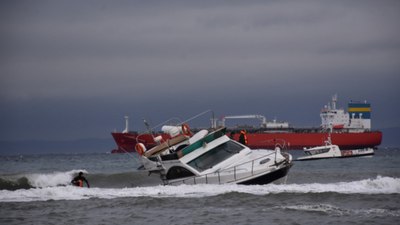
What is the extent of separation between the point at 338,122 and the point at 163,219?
252ft

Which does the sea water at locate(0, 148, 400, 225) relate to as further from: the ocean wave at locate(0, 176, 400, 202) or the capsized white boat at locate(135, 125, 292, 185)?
the capsized white boat at locate(135, 125, 292, 185)

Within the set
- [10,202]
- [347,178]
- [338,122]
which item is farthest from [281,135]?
[10,202]

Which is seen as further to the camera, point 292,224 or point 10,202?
point 10,202

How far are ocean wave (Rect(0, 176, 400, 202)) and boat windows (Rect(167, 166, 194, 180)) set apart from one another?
1.44 ft

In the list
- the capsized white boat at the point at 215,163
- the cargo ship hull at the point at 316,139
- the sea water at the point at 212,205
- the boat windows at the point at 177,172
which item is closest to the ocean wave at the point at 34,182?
the sea water at the point at 212,205

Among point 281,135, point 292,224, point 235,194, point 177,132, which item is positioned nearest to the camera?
point 292,224

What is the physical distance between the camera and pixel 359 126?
3617 inches

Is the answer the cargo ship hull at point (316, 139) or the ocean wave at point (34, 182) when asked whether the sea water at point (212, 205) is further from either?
the cargo ship hull at point (316, 139)

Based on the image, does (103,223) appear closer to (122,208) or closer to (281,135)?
(122,208)

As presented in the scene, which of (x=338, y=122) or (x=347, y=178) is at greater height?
(x=338, y=122)

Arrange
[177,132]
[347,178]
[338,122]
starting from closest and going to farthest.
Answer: [177,132] → [347,178] → [338,122]

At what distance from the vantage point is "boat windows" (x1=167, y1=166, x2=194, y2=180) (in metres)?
20.4

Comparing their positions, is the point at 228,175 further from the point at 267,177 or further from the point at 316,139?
the point at 316,139

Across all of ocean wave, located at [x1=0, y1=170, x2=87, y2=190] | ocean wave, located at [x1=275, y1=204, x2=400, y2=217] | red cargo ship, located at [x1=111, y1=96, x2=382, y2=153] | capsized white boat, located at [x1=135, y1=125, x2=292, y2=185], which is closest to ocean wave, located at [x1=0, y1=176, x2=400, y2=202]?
capsized white boat, located at [x1=135, y1=125, x2=292, y2=185]
